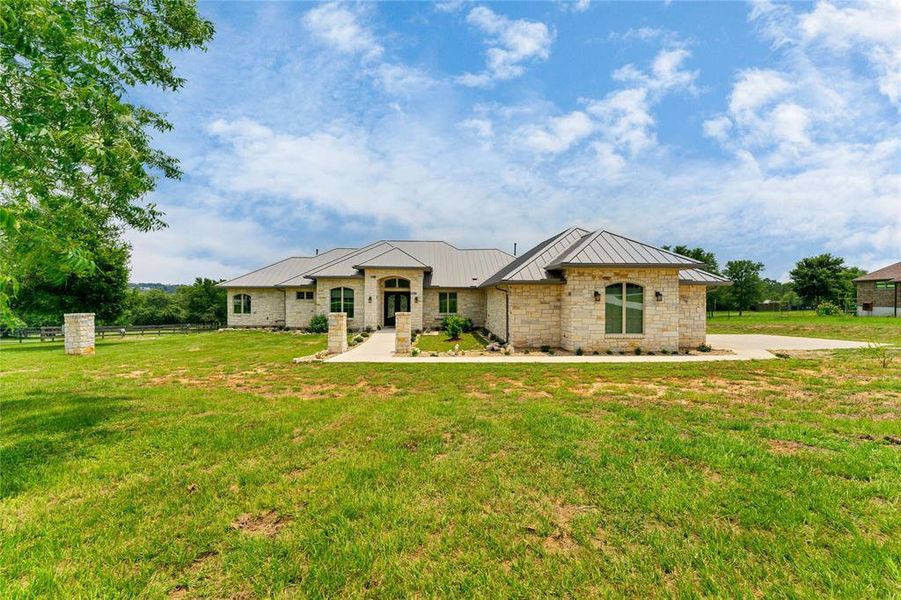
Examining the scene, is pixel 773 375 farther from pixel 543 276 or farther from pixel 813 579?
pixel 813 579

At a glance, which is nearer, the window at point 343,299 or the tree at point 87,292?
the window at point 343,299

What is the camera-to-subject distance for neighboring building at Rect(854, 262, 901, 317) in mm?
34044

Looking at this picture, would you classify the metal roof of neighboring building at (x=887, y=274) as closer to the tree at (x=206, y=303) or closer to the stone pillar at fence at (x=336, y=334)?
the stone pillar at fence at (x=336, y=334)

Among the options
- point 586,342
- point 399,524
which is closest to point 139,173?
point 399,524

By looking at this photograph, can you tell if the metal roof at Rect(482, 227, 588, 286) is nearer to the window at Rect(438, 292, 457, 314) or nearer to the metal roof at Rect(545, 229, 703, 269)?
the metal roof at Rect(545, 229, 703, 269)

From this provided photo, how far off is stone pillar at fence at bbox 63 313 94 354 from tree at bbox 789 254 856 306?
6130 cm

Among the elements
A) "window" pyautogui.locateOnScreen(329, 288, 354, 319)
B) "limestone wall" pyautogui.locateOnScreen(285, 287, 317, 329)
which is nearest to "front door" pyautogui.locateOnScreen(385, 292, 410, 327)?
"window" pyautogui.locateOnScreen(329, 288, 354, 319)

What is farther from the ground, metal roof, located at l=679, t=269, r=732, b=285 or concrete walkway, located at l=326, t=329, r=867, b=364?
metal roof, located at l=679, t=269, r=732, b=285

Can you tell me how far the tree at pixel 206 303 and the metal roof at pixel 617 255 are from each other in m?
29.9

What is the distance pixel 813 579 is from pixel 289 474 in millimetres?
4742

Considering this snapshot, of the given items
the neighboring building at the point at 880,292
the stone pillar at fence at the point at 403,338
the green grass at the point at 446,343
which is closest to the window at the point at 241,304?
the green grass at the point at 446,343

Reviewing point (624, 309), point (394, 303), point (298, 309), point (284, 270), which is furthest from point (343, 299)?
point (624, 309)

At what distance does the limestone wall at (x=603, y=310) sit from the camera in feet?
42.9

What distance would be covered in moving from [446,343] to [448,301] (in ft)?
21.2
